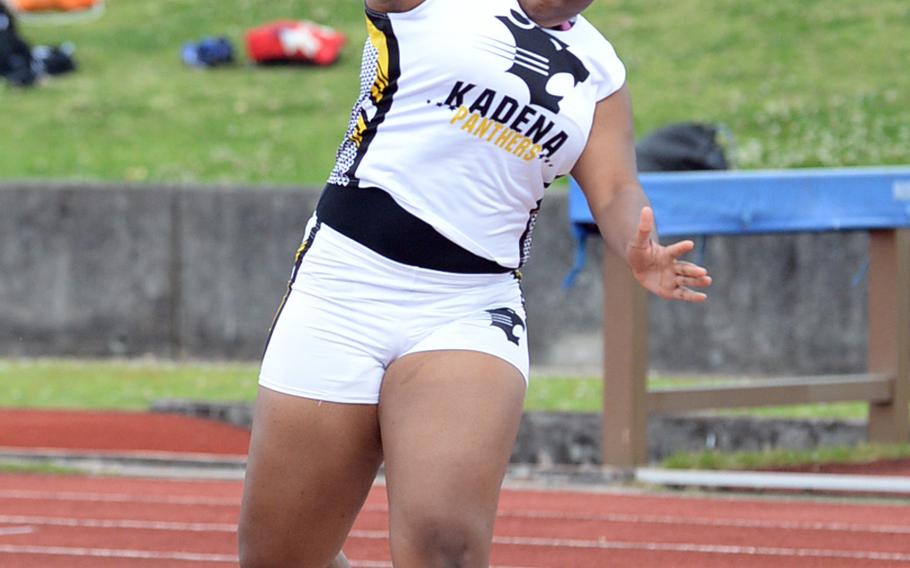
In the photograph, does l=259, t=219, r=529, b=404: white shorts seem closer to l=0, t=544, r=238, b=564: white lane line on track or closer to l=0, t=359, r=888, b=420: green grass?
l=0, t=544, r=238, b=564: white lane line on track

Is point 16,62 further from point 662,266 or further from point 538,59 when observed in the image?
point 662,266

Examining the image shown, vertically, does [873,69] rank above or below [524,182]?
below

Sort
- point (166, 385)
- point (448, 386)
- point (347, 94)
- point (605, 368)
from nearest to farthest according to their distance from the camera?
point (448, 386) → point (605, 368) → point (166, 385) → point (347, 94)

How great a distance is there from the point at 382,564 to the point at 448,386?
3.09 metres

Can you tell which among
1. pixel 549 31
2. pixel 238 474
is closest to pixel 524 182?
pixel 549 31

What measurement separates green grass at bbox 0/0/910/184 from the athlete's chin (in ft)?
42.0

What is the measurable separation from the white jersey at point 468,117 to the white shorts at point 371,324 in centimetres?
11

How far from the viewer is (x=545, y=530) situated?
23.8 feet

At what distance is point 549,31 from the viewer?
367 cm

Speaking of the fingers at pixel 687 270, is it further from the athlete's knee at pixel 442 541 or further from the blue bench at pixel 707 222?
the blue bench at pixel 707 222

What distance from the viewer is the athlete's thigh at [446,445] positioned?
134 inches

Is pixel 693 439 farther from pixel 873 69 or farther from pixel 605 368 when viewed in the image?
pixel 873 69

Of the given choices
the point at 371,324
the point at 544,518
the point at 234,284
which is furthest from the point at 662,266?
the point at 234,284

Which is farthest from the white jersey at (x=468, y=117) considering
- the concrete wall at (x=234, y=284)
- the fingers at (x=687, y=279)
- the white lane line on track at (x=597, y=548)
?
the concrete wall at (x=234, y=284)
